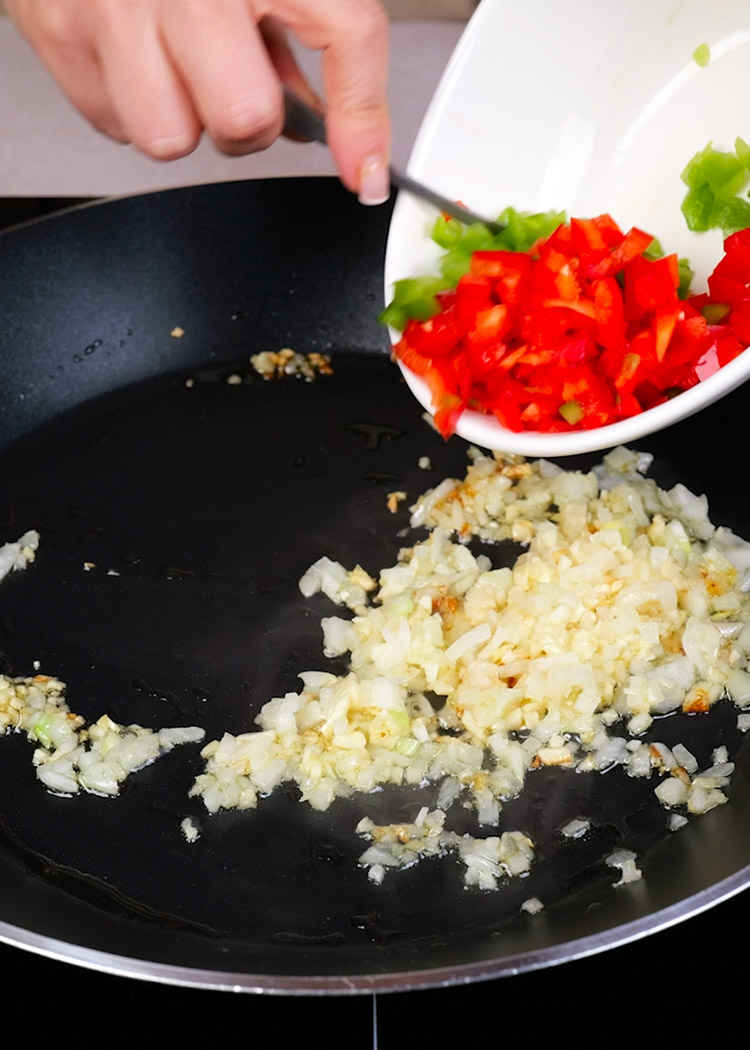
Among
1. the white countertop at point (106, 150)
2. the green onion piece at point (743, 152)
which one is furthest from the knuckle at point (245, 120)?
the white countertop at point (106, 150)

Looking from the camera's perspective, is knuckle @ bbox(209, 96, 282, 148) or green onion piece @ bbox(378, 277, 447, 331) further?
green onion piece @ bbox(378, 277, 447, 331)

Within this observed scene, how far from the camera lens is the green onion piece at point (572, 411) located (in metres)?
1.16

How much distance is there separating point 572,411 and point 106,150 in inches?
57.9

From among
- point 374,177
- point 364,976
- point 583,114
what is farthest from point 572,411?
point 364,976

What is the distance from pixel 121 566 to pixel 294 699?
334 millimetres

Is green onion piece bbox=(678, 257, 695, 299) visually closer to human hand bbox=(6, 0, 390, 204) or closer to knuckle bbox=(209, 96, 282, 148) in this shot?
human hand bbox=(6, 0, 390, 204)

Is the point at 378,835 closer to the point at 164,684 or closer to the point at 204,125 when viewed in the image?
the point at 164,684

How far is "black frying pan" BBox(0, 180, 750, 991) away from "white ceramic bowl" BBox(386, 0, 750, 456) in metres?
0.34

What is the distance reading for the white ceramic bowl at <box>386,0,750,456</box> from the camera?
1.27 m

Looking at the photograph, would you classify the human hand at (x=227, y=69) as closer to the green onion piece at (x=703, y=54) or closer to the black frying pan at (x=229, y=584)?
the green onion piece at (x=703, y=54)

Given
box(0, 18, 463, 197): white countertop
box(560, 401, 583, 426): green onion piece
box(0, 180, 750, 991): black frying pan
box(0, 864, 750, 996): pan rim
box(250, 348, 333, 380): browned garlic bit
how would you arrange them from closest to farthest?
box(0, 864, 750, 996): pan rim → box(0, 180, 750, 991): black frying pan → box(560, 401, 583, 426): green onion piece → box(250, 348, 333, 380): browned garlic bit → box(0, 18, 463, 197): white countertop

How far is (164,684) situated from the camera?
1.27 metres

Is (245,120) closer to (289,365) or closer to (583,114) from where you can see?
(583,114)

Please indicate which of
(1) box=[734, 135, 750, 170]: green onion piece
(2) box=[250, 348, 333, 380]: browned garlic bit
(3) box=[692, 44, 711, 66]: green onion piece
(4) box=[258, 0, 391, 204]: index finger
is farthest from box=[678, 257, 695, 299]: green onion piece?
(2) box=[250, 348, 333, 380]: browned garlic bit
